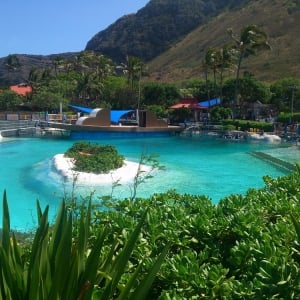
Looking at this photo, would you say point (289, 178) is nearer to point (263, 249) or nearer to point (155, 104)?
point (263, 249)

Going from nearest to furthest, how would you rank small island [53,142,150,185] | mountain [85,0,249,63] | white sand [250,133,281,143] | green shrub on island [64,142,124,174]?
small island [53,142,150,185] → green shrub on island [64,142,124,174] → white sand [250,133,281,143] → mountain [85,0,249,63]

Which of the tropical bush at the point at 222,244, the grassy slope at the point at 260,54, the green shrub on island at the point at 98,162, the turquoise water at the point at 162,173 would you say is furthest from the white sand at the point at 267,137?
the grassy slope at the point at 260,54

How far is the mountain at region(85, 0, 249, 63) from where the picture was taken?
427ft

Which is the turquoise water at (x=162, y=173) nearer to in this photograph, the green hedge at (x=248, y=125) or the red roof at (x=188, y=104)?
the green hedge at (x=248, y=125)

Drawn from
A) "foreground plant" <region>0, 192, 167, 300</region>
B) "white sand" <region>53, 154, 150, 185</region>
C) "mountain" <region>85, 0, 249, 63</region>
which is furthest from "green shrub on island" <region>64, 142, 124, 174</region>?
"mountain" <region>85, 0, 249, 63</region>

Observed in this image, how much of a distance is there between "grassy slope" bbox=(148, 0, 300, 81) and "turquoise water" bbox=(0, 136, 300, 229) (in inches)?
1627

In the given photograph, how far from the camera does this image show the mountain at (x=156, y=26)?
13000 cm

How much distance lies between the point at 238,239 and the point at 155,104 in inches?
1949

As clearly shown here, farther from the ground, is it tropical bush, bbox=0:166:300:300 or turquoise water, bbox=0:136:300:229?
tropical bush, bbox=0:166:300:300

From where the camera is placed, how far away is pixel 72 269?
2.04 m

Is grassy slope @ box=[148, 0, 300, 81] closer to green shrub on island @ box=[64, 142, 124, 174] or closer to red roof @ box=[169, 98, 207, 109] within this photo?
red roof @ box=[169, 98, 207, 109]

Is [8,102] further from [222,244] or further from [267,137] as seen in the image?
[222,244]

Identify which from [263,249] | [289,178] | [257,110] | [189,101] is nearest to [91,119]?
[189,101]

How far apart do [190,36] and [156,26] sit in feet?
75.7
